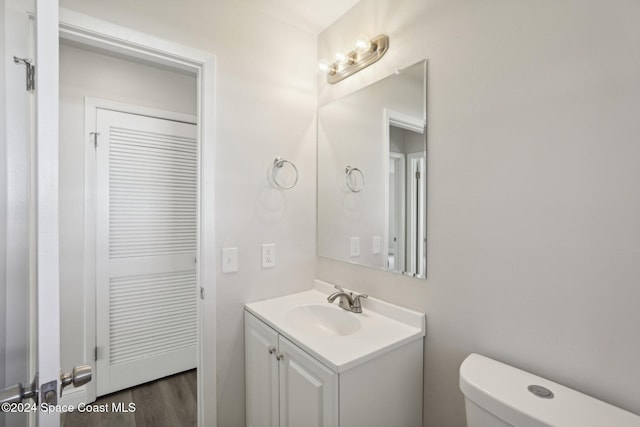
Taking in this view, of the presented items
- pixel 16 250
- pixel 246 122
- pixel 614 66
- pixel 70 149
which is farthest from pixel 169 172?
pixel 614 66

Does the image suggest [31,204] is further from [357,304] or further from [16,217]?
[357,304]

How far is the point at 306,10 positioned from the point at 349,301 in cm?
165

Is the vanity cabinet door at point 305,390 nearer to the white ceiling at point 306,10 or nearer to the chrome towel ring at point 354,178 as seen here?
the chrome towel ring at point 354,178

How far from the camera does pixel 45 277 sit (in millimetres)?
637

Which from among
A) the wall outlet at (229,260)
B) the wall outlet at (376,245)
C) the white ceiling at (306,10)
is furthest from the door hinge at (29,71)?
the wall outlet at (376,245)

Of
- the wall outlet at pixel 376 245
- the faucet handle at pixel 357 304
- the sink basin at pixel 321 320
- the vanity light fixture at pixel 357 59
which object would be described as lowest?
the sink basin at pixel 321 320

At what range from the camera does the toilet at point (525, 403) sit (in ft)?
2.51

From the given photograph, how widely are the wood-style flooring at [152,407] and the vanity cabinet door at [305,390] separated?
1.11m

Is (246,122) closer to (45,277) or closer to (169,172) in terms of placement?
(169,172)

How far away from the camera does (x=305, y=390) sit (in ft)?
3.77

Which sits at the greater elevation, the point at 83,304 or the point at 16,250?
the point at 16,250

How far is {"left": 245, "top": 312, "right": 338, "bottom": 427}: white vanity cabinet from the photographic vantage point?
42.0 inches

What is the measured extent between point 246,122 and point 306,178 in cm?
49

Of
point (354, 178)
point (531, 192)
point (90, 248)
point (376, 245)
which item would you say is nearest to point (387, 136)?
point (354, 178)
